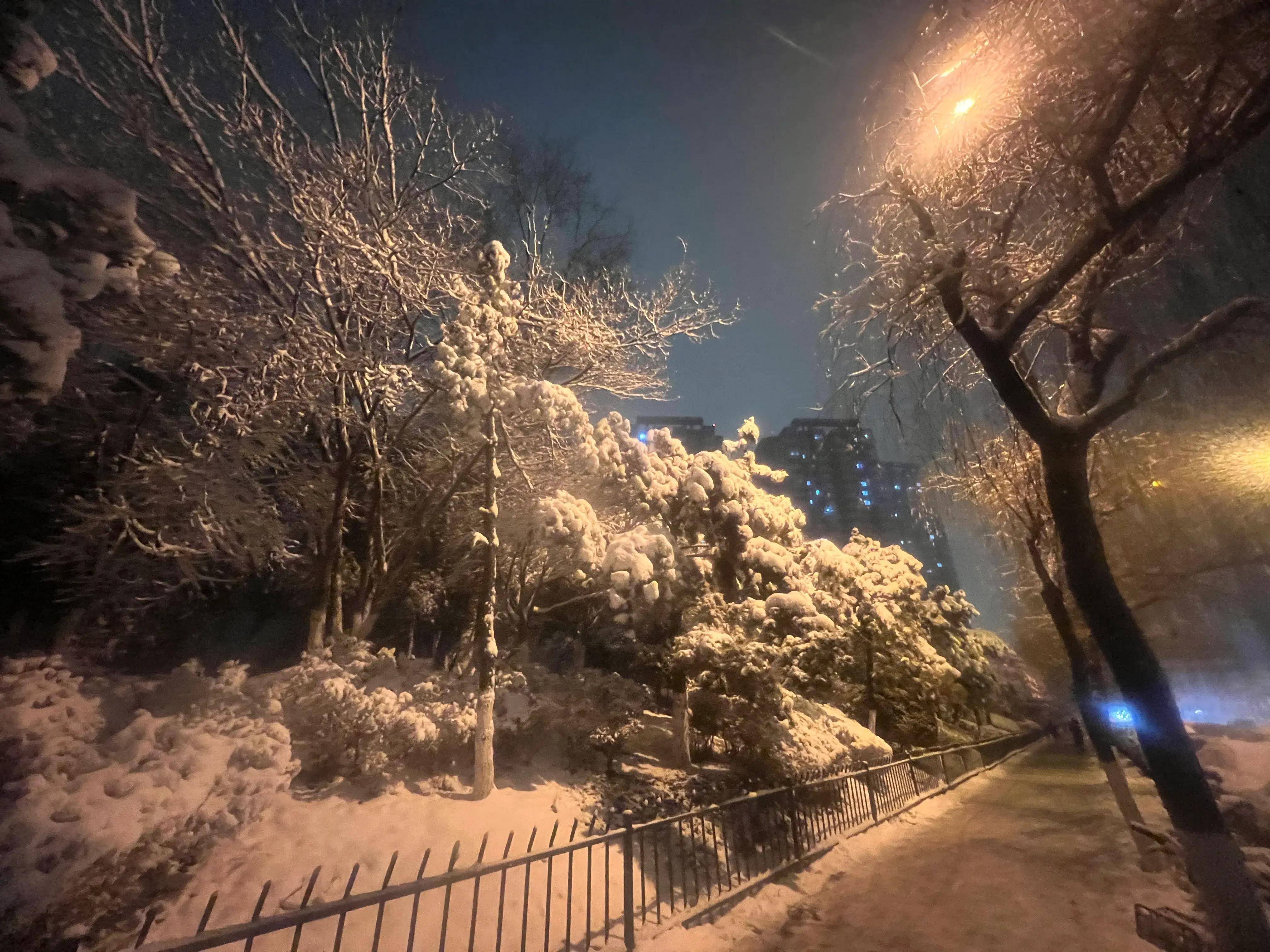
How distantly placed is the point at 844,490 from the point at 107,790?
271ft

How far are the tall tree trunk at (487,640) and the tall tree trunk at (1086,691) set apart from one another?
10.1 meters

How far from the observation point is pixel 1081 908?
18.6 ft

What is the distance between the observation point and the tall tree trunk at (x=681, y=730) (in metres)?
9.86

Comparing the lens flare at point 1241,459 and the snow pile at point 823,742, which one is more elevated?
the lens flare at point 1241,459

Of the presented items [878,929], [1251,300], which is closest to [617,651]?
[878,929]

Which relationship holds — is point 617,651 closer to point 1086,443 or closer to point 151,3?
point 1086,443

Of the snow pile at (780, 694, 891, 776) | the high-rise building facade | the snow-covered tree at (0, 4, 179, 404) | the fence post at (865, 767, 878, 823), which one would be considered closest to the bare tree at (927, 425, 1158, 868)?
the fence post at (865, 767, 878, 823)

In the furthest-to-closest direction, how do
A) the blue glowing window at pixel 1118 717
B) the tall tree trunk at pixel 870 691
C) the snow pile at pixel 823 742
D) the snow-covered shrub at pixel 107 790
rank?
the blue glowing window at pixel 1118 717 < the tall tree trunk at pixel 870 691 < the snow pile at pixel 823 742 < the snow-covered shrub at pixel 107 790

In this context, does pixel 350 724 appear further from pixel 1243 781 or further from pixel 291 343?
pixel 1243 781

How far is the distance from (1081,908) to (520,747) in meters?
7.67

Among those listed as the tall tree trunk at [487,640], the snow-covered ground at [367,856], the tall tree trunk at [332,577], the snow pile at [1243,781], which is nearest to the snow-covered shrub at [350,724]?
the snow-covered ground at [367,856]

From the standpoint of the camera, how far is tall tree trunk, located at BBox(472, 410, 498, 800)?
728 centimetres

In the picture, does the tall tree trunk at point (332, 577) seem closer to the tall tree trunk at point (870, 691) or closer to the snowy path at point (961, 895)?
the snowy path at point (961, 895)

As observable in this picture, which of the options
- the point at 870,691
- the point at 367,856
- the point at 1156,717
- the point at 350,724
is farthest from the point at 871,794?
the point at 350,724
